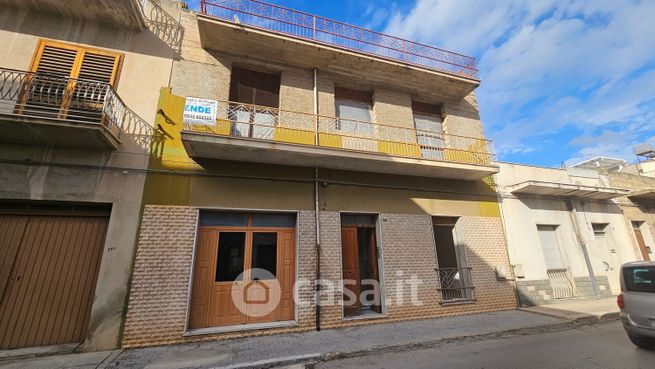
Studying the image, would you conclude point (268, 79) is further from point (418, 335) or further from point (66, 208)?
point (418, 335)

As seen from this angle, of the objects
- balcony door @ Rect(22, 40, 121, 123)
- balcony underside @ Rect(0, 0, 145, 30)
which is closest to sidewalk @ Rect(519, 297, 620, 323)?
balcony door @ Rect(22, 40, 121, 123)

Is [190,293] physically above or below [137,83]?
below

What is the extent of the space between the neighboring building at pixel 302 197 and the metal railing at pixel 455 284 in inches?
1.9

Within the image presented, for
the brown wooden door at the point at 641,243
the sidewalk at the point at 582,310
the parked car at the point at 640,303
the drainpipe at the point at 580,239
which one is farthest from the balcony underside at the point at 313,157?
the brown wooden door at the point at 641,243

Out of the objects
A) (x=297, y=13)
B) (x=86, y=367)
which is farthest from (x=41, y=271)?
(x=297, y=13)

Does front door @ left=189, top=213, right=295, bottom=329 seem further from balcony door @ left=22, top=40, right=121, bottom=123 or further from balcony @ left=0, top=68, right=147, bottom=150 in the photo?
balcony door @ left=22, top=40, right=121, bottom=123

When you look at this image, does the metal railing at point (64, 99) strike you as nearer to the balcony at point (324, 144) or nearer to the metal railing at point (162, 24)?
the balcony at point (324, 144)

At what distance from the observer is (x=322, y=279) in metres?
7.02

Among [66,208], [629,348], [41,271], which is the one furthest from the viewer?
[66,208]

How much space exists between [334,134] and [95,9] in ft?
22.1

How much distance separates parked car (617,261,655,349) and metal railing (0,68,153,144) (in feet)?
35.7

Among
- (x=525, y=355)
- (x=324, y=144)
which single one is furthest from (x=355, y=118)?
(x=525, y=355)

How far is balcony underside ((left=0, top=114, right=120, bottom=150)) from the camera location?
5371 mm

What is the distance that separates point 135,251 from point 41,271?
5.94ft
